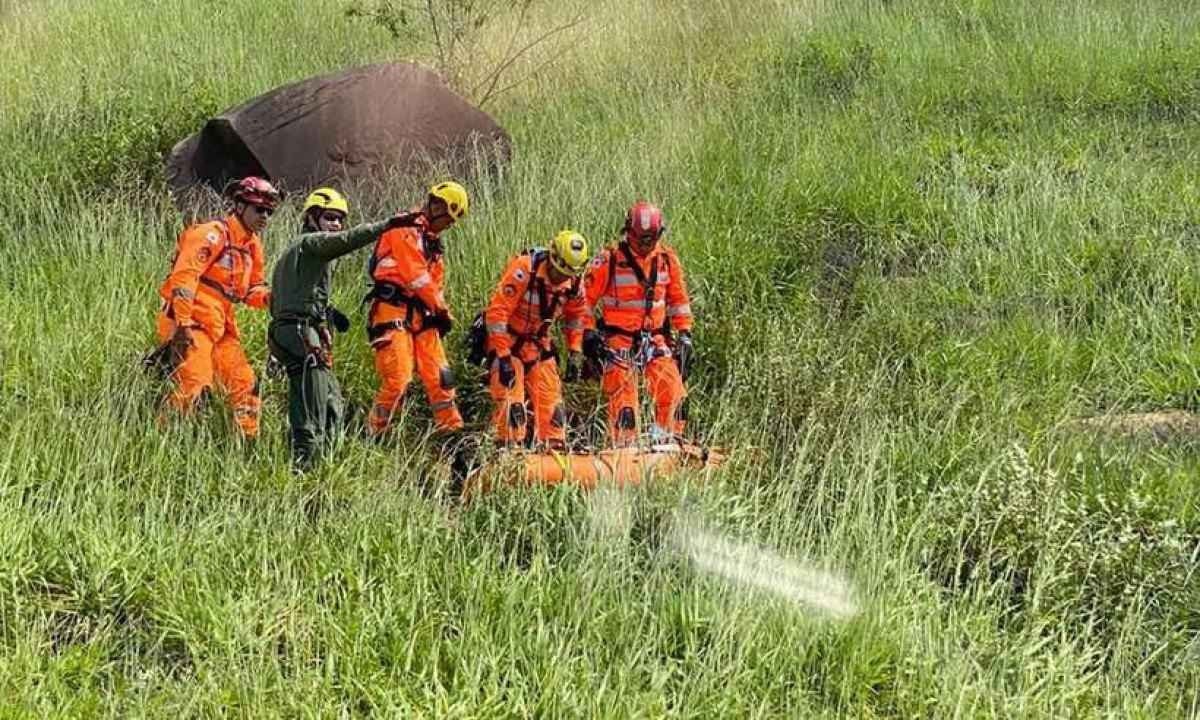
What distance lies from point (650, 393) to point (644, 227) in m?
0.96

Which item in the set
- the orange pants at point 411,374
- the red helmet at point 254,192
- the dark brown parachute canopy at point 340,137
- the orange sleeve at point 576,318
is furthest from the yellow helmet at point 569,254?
the dark brown parachute canopy at point 340,137

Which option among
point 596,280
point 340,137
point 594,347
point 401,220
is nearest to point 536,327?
point 594,347

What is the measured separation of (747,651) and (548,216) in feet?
15.1

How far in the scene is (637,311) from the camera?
20.4 feet

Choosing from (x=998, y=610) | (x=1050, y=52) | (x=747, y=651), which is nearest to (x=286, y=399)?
(x=747, y=651)

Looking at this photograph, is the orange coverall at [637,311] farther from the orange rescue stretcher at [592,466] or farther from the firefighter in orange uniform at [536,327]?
the orange rescue stretcher at [592,466]

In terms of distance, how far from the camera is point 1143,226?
6.74 meters

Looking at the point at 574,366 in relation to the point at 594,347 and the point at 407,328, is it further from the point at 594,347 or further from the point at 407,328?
the point at 407,328

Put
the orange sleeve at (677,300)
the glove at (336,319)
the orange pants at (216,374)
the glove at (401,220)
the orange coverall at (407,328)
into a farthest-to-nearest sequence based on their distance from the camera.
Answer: the orange sleeve at (677,300), the orange coverall at (407,328), the glove at (336,319), the orange pants at (216,374), the glove at (401,220)

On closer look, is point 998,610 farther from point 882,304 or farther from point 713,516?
point 882,304

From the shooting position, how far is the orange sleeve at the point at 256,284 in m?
5.79

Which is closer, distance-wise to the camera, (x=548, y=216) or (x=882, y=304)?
(x=882, y=304)

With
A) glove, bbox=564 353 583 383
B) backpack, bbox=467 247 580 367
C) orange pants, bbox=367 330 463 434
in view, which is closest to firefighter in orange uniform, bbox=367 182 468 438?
orange pants, bbox=367 330 463 434

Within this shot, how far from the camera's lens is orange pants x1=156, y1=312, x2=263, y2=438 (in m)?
5.38
